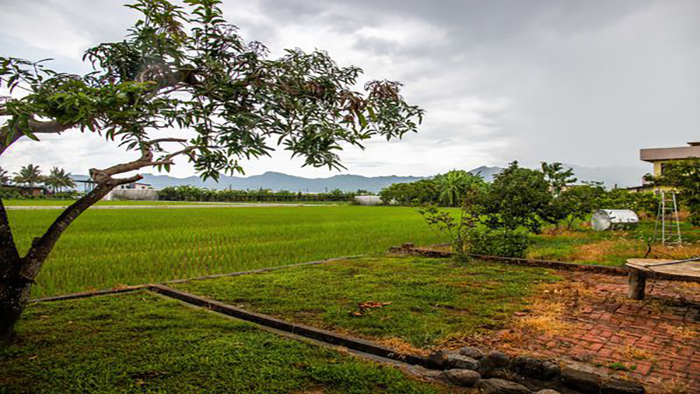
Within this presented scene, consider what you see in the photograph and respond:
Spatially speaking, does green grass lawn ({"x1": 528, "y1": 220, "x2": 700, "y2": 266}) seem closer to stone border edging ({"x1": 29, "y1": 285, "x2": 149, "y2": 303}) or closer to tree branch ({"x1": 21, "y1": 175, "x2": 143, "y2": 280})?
stone border edging ({"x1": 29, "y1": 285, "x2": 149, "y2": 303})

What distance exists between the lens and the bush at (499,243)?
9273mm

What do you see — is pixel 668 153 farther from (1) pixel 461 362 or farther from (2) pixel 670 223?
(1) pixel 461 362

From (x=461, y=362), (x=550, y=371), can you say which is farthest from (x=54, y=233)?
(x=550, y=371)

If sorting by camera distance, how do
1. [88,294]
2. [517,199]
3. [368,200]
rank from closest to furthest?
[88,294], [517,199], [368,200]

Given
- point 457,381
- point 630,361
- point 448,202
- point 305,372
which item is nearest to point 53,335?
point 305,372

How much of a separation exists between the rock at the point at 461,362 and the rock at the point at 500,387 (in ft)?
0.72

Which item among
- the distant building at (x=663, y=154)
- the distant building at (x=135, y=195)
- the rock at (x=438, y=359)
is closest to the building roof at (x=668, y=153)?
the distant building at (x=663, y=154)

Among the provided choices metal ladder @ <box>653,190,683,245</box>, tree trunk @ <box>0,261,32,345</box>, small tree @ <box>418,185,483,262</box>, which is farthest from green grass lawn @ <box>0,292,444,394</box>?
metal ladder @ <box>653,190,683,245</box>

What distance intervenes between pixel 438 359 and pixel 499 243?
21.6 feet

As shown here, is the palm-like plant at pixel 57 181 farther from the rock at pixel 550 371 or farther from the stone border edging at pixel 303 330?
the rock at pixel 550 371

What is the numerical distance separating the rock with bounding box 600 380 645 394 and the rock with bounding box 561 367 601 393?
2.0 inches

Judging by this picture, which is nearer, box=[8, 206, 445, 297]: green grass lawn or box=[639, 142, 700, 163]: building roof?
box=[8, 206, 445, 297]: green grass lawn

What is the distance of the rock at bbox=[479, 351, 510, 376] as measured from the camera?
3.30 metres

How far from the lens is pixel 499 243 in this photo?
9469mm
